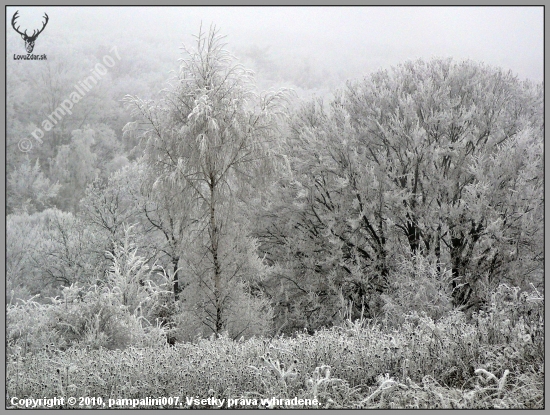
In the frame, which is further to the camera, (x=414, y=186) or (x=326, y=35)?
(x=414, y=186)

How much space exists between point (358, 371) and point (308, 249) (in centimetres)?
1302

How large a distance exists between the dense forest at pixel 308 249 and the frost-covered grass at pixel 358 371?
24 millimetres

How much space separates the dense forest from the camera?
4730mm

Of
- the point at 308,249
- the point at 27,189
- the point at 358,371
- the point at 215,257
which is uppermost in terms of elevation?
the point at 27,189

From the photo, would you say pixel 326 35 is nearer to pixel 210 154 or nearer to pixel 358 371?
pixel 210 154

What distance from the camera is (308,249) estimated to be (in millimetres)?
17672

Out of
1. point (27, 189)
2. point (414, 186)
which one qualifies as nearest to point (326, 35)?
point (414, 186)

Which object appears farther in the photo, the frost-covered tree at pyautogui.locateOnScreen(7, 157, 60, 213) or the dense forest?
the frost-covered tree at pyautogui.locateOnScreen(7, 157, 60, 213)

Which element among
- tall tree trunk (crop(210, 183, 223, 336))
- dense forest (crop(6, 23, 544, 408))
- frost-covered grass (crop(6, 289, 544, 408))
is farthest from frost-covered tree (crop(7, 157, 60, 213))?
frost-covered grass (crop(6, 289, 544, 408))

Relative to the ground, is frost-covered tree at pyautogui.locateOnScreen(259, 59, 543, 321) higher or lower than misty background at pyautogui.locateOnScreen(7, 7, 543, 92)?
lower

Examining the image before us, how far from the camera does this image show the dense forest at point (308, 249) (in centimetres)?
473

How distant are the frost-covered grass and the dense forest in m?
0.02

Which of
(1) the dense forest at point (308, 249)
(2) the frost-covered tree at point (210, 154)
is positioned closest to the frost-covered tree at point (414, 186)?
(1) the dense forest at point (308, 249)

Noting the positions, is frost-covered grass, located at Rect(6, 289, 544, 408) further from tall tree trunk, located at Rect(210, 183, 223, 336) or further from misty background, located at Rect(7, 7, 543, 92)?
tall tree trunk, located at Rect(210, 183, 223, 336)
